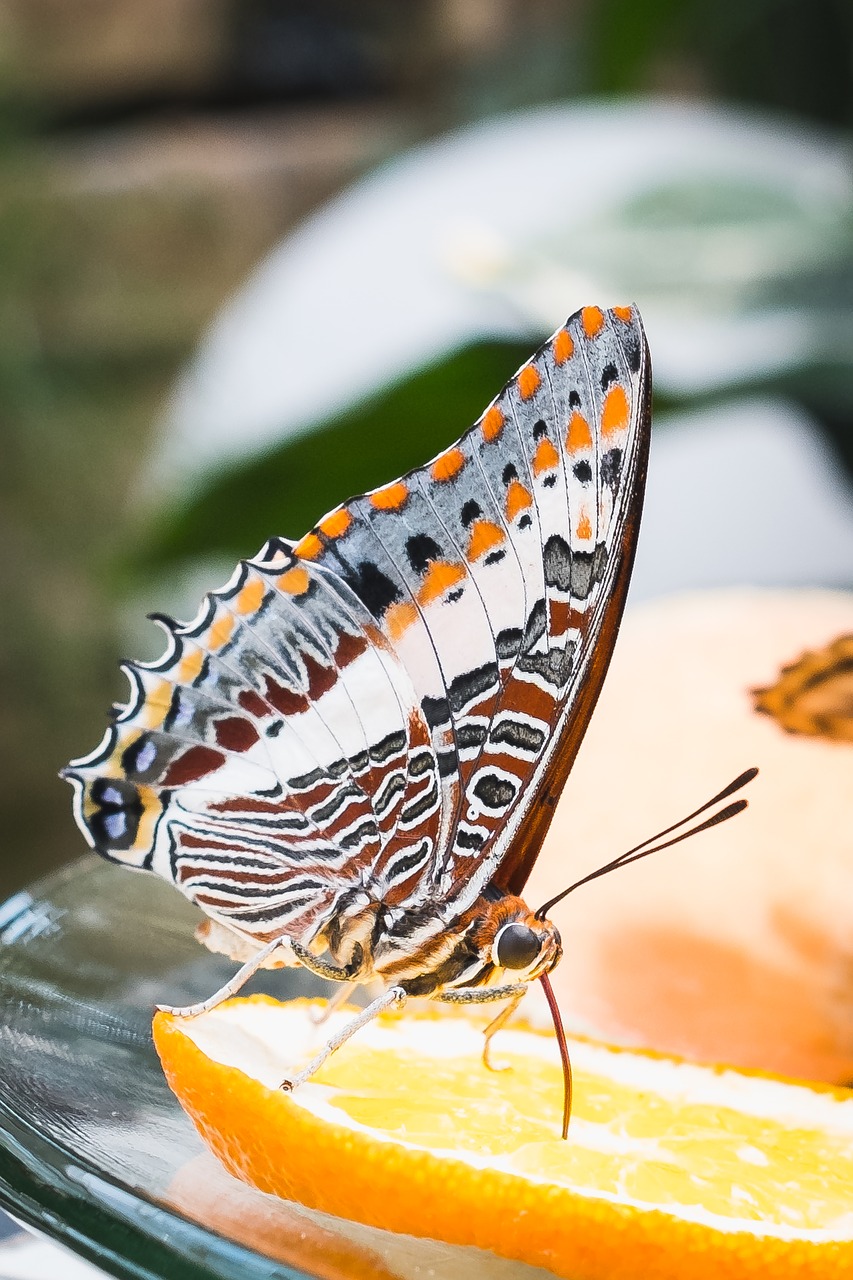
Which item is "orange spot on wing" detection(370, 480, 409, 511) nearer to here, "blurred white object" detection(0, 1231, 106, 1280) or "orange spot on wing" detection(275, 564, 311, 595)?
"orange spot on wing" detection(275, 564, 311, 595)

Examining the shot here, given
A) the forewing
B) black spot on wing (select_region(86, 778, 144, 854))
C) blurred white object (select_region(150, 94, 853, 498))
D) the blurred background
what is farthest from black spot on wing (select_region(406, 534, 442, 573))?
blurred white object (select_region(150, 94, 853, 498))

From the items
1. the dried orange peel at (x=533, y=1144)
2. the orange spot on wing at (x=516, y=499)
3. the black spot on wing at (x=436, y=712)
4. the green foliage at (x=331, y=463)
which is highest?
the green foliage at (x=331, y=463)

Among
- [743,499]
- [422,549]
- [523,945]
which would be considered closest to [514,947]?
[523,945]

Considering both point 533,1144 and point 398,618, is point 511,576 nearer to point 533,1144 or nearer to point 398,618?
point 398,618

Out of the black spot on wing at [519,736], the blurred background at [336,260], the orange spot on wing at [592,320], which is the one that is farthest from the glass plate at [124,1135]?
the blurred background at [336,260]

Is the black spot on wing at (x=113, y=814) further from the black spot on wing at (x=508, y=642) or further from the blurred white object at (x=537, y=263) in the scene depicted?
the blurred white object at (x=537, y=263)

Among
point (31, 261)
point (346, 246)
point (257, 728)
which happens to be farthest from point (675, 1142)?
point (31, 261)

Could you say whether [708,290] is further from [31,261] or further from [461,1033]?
[31,261]
